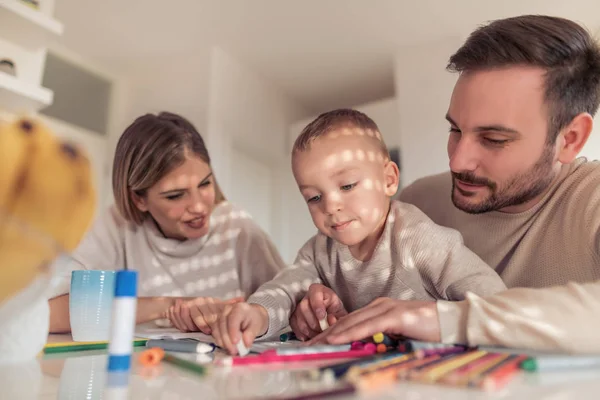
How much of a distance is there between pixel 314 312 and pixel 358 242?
0.24m

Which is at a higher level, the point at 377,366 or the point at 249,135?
the point at 249,135

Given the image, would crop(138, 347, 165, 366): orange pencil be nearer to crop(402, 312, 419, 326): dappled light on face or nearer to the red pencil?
the red pencil

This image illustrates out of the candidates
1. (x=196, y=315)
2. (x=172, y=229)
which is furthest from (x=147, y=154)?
(x=196, y=315)

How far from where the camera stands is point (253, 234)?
1.45 metres

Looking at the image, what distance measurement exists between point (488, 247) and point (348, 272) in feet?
1.09

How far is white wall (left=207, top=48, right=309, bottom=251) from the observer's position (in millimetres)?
3146

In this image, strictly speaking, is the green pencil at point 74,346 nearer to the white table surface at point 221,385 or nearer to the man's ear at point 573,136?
the white table surface at point 221,385

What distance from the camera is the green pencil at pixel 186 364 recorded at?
433 mm

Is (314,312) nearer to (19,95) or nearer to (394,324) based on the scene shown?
(394,324)

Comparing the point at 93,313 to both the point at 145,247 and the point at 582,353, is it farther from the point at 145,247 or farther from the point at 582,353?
the point at 582,353

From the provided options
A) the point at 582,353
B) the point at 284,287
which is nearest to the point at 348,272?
the point at 284,287

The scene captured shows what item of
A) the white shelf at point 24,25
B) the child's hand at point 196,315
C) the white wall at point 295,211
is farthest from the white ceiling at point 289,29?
the child's hand at point 196,315

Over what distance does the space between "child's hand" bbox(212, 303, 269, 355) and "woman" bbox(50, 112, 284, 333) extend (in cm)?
59

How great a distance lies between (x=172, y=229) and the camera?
55.1 inches
